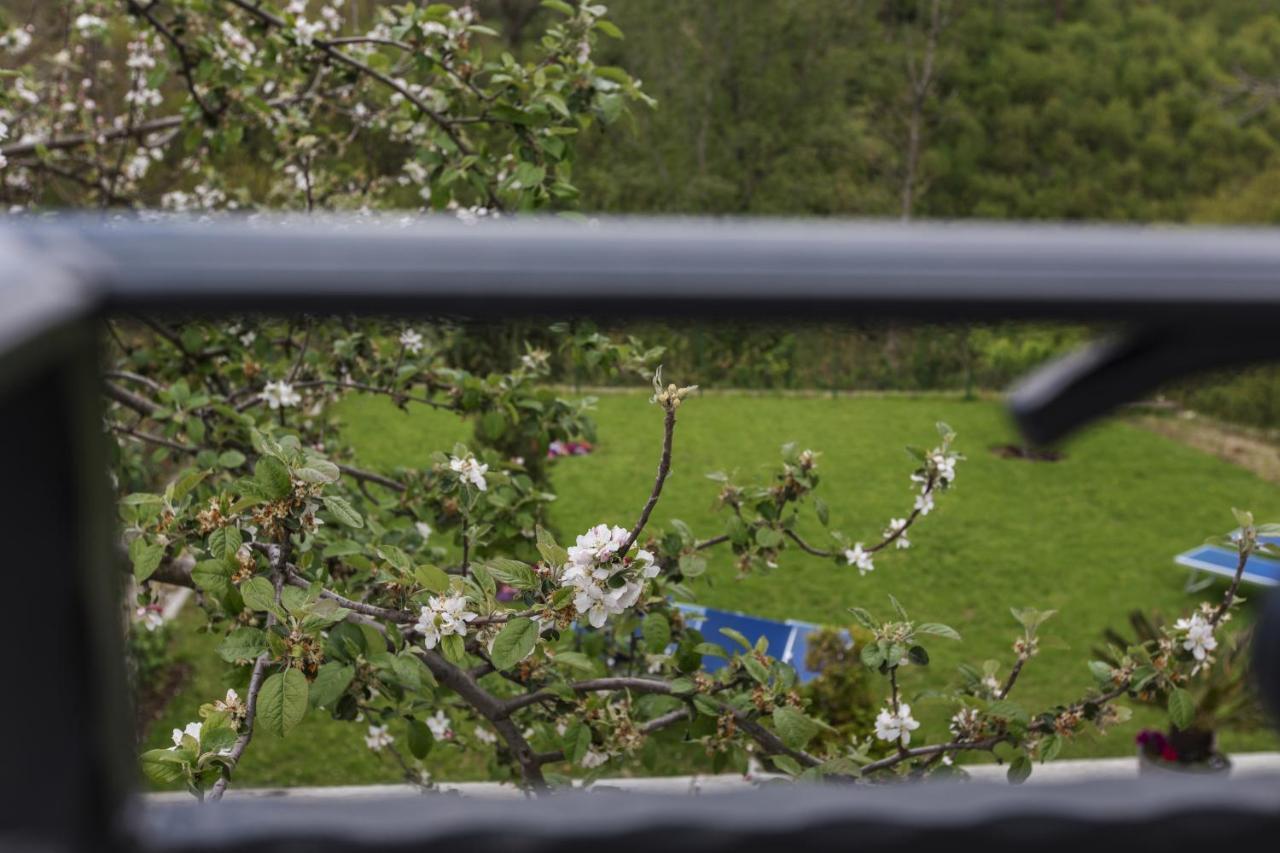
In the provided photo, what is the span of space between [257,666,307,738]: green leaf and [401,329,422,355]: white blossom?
1383 mm

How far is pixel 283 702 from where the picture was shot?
1.79m

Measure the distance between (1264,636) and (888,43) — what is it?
880 inches

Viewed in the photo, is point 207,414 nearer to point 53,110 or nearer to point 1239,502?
point 53,110

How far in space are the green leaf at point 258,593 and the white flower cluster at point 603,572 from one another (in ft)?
1.47

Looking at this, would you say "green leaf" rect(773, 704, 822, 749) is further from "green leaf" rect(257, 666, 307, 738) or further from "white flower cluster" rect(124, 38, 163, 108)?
"white flower cluster" rect(124, 38, 163, 108)

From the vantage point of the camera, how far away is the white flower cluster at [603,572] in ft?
5.95

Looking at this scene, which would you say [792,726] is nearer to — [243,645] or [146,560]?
[243,645]

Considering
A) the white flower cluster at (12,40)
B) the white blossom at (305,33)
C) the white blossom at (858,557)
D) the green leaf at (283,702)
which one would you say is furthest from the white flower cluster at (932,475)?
the white flower cluster at (12,40)

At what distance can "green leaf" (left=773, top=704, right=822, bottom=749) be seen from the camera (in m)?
2.07

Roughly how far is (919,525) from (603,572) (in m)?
4.42

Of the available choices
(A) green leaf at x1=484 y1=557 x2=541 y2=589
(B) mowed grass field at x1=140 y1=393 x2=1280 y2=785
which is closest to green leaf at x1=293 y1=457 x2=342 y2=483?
(A) green leaf at x1=484 y1=557 x2=541 y2=589

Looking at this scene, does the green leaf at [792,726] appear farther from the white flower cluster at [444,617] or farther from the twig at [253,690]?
the twig at [253,690]

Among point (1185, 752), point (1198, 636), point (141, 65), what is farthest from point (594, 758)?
point (1185, 752)

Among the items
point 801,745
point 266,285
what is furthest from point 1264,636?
point 801,745
